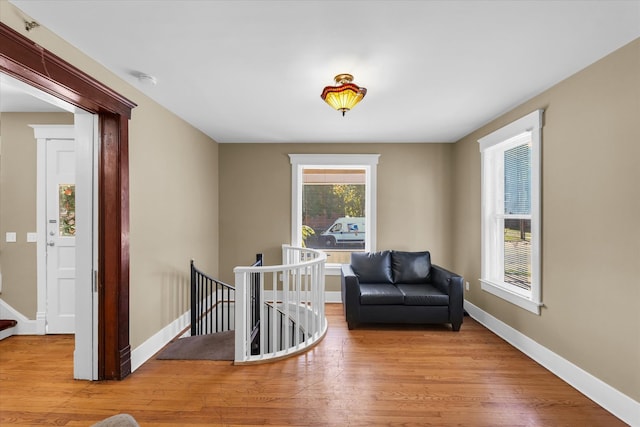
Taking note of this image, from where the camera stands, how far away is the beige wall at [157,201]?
2.60 meters

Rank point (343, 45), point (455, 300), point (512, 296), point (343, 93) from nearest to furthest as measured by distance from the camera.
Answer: point (343, 45)
point (343, 93)
point (512, 296)
point (455, 300)

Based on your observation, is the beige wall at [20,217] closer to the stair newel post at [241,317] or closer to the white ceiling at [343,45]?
the white ceiling at [343,45]

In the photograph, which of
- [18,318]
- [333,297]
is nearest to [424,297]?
[333,297]

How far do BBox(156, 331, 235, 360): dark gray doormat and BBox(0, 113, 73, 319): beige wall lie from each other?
181cm

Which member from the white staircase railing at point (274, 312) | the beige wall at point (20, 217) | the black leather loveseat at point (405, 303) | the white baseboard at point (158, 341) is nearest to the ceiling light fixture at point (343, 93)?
the white staircase railing at point (274, 312)

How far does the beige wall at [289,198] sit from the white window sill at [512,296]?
1111mm

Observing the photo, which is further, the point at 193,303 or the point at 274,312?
the point at 193,303

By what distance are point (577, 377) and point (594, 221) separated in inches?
49.5

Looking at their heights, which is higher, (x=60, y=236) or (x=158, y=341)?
(x=60, y=236)

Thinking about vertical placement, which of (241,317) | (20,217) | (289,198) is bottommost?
(241,317)

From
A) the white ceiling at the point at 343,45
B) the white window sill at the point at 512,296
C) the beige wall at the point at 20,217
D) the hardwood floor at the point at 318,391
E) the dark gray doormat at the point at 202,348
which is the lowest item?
the hardwood floor at the point at 318,391

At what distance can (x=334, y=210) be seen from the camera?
16.2 feet

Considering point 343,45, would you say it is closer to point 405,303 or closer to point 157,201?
point 157,201

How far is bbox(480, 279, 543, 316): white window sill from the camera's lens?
2819 millimetres
